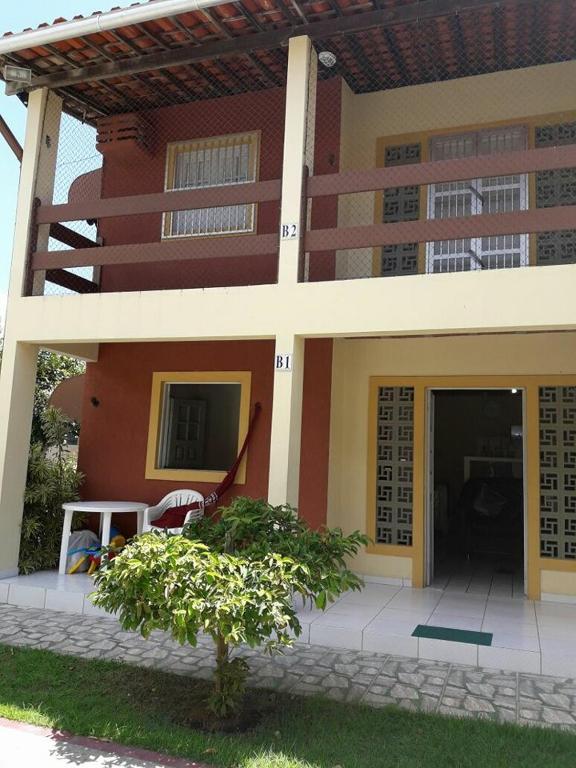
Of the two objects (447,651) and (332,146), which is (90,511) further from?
(332,146)

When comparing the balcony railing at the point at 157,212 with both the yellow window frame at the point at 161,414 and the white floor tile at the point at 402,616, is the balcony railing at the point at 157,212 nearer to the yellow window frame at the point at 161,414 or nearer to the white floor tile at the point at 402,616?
the yellow window frame at the point at 161,414

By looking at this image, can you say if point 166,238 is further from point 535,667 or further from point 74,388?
point 535,667

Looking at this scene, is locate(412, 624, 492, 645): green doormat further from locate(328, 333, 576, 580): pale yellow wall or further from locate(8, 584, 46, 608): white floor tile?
locate(8, 584, 46, 608): white floor tile

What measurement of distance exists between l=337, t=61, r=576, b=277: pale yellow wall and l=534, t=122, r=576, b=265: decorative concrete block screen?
0.89ft

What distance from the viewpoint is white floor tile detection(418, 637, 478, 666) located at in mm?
5738

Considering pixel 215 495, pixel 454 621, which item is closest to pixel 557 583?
pixel 454 621

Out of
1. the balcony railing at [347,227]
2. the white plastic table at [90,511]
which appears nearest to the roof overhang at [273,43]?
the balcony railing at [347,227]

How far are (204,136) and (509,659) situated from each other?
7954mm

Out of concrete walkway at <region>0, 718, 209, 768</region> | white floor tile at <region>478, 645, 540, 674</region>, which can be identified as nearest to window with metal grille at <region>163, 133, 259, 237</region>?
white floor tile at <region>478, 645, 540, 674</region>

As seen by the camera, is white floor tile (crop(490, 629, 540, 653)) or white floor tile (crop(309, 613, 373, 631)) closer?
white floor tile (crop(490, 629, 540, 653))

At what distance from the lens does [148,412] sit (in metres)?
9.50

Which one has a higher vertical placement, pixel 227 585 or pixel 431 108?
pixel 431 108

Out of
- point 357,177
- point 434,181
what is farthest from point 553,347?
point 357,177

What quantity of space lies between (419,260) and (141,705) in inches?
251
